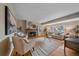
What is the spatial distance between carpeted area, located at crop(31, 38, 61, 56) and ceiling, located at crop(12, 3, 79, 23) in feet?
1.63

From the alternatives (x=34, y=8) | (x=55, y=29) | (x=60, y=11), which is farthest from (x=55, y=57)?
(x=34, y=8)

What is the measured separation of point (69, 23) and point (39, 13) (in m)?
0.71

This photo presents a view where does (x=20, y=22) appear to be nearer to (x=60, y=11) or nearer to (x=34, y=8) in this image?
(x=34, y=8)

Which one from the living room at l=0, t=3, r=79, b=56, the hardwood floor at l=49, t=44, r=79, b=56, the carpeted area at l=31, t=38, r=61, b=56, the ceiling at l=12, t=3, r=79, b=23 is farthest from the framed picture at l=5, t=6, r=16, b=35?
the hardwood floor at l=49, t=44, r=79, b=56

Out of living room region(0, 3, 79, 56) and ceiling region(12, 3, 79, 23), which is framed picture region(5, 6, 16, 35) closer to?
living room region(0, 3, 79, 56)

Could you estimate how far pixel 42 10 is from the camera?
1940 mm

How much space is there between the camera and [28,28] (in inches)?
80.0

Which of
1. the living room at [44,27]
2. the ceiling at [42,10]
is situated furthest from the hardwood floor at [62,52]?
the ceiling at [42,10]

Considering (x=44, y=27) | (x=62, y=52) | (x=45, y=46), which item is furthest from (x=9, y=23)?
(x=62, y=52)

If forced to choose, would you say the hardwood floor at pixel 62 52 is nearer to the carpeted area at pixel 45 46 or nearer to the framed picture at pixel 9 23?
the carpeted area at pixel 45 46

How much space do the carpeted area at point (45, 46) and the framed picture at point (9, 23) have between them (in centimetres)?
70

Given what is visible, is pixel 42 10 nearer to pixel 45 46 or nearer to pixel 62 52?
pixel 45 46

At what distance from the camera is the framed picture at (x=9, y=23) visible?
6.72 ft

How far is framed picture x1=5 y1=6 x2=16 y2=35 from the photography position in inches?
80.6
